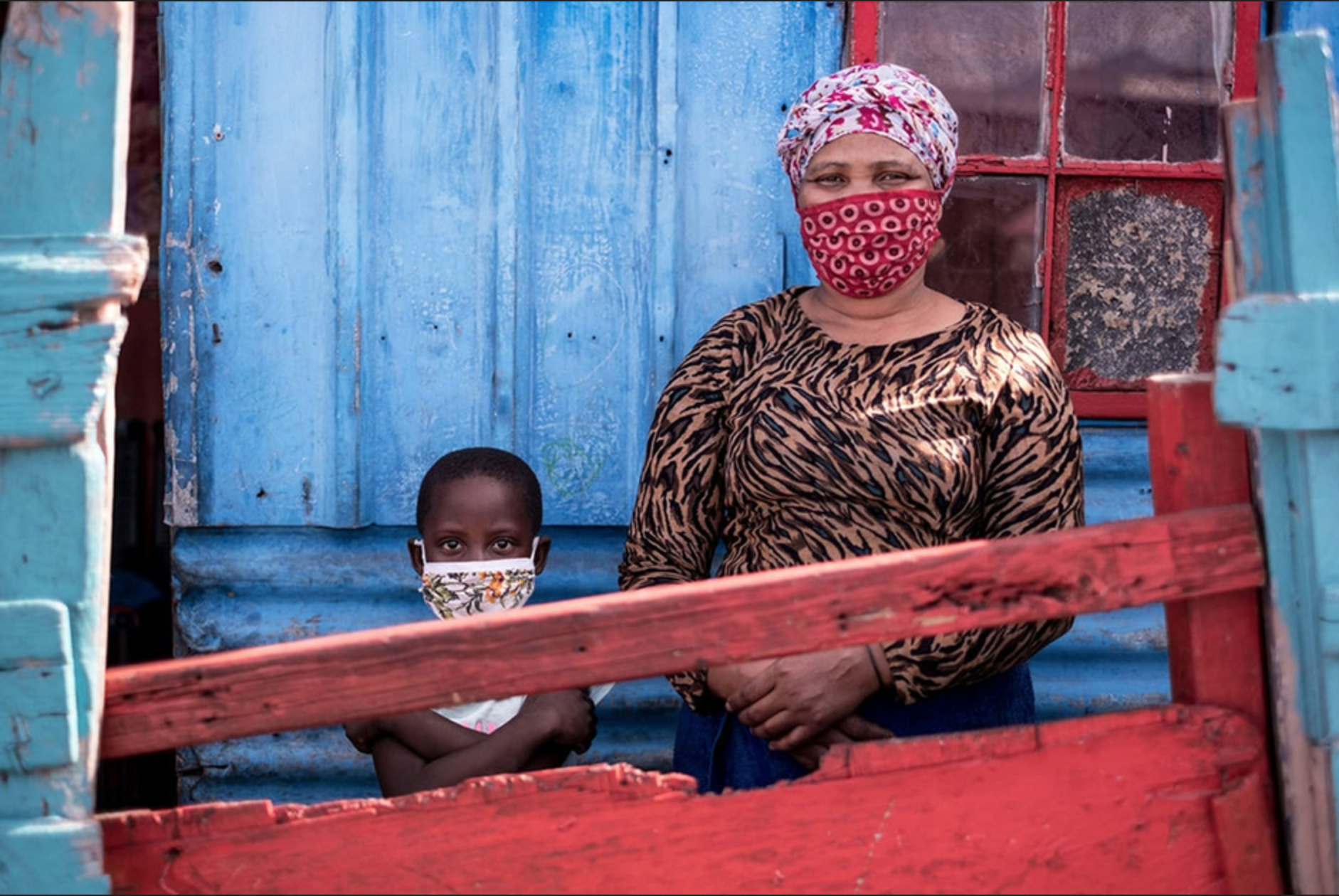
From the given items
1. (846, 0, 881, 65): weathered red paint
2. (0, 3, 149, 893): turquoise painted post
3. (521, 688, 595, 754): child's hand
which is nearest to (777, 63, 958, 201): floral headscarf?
(846, 0, 881, 65): weathered red paint

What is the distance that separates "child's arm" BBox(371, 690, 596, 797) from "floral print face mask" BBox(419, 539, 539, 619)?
0.20 meters

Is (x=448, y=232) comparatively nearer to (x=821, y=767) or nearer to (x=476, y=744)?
(x=476, y=744)

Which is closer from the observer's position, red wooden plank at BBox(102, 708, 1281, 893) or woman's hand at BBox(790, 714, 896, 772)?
red wooden plank at BBox(102, 708, 1281, 893)

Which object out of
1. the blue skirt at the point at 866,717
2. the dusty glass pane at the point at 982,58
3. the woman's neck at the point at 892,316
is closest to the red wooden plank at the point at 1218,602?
the blue skirt at the point at 866,717

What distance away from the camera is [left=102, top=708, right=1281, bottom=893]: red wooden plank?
5.90 ft

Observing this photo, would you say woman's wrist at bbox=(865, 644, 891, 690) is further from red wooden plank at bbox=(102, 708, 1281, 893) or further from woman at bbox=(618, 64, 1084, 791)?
red wooden plank at bbox=(102, 708, 1281, 893)

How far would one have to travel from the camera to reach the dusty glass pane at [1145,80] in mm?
3291

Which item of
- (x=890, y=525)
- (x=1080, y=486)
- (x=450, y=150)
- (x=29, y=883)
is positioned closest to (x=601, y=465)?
(x=450, y=150)

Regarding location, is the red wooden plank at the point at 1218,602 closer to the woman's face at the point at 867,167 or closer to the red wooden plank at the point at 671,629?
the red wooden plank at the point at 671,629

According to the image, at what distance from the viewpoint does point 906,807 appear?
5.99 ft

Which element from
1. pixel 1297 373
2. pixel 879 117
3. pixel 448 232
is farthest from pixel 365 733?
pixel 1297 373

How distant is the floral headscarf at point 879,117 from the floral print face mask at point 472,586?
91 cm

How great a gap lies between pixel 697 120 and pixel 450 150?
56cm

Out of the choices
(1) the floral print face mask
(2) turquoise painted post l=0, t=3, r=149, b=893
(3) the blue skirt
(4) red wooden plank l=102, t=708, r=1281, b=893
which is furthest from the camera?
(1) the floral print face mask
